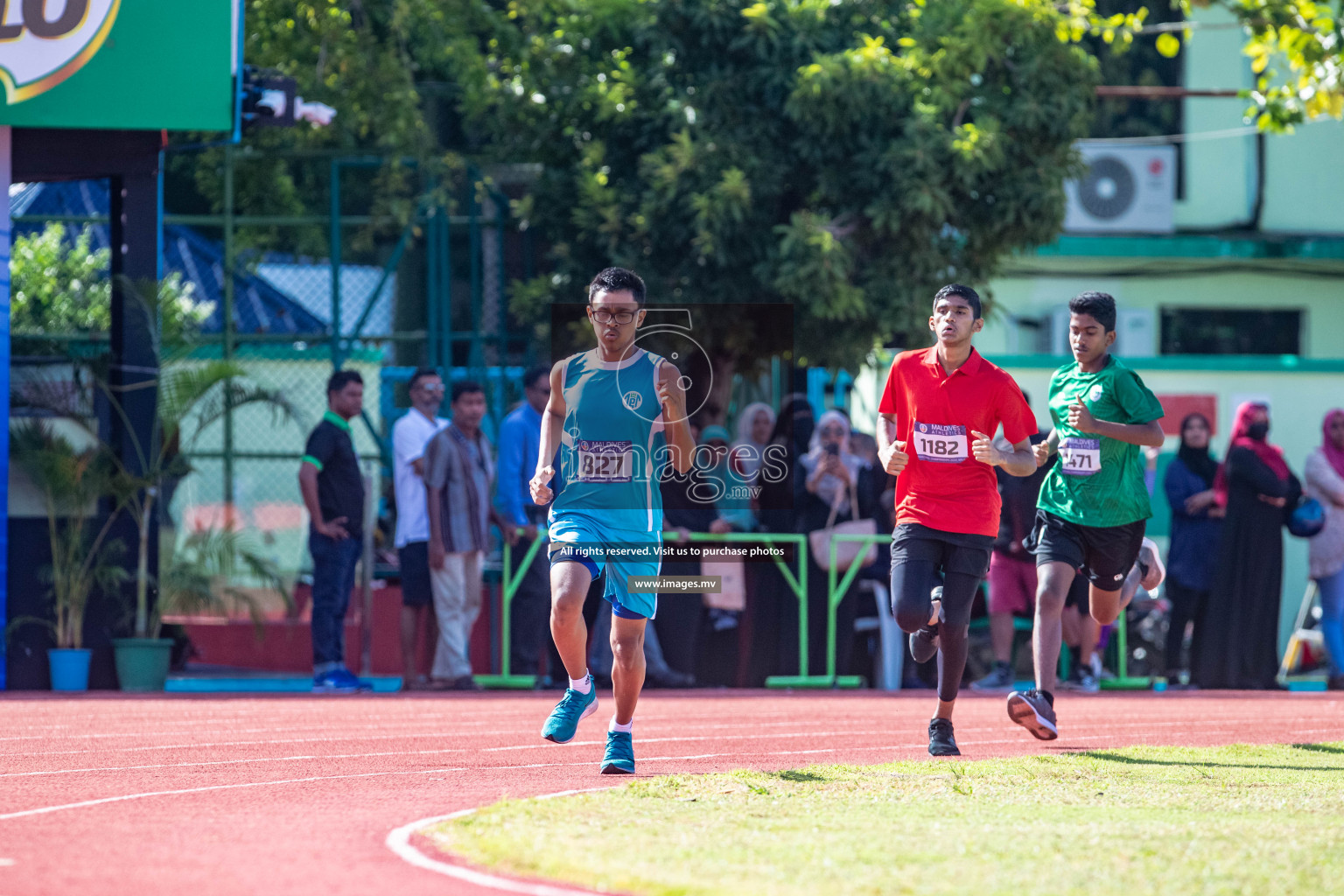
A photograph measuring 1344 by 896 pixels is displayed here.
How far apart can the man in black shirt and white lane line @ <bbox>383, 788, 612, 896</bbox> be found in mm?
7493

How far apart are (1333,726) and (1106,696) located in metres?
2.72

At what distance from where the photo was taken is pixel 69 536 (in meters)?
13.6

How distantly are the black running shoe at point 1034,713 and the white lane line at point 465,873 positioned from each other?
3.63 meters

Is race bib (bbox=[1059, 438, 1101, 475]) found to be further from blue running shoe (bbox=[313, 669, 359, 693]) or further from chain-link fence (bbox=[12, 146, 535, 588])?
chain-link fence (bbox=[12, 146, 535, 588])

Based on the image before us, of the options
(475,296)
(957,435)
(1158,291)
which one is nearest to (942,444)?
A: (957,435)

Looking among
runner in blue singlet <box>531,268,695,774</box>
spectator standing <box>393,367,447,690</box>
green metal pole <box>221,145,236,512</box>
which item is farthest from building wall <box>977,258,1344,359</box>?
runner in blue singlet <box>531,268,695,774</box>

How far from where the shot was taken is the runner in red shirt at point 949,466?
8281 millimetres

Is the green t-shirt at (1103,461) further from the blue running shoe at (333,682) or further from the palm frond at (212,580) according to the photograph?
the palm frond at (212,580)

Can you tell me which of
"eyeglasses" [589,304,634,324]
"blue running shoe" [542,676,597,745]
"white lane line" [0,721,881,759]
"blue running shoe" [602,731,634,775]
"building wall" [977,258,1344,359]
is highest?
"building wall" [977,258,1344,359]

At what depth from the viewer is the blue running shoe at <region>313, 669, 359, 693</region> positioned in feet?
43.9

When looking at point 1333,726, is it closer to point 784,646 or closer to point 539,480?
point 784,646

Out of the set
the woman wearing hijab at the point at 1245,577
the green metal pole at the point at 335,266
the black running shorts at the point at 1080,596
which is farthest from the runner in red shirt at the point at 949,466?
the green metal pole at the point at 335,266

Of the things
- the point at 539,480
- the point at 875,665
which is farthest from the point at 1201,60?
the point at 539,480

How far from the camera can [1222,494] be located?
14883 mm
